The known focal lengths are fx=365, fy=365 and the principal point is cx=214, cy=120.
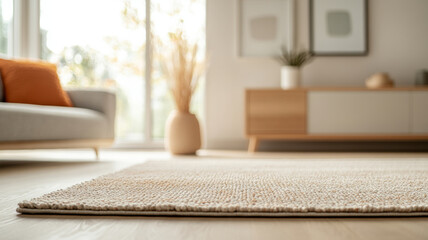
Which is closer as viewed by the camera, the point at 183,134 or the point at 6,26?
the point at 183,134

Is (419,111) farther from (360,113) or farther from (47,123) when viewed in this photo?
(47,123)

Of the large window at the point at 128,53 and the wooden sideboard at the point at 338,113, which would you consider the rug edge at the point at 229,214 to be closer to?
the wooden sideboard at the point at 338,113

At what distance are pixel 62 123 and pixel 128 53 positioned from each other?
75.3 inches

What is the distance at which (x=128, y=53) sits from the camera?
13.0 feet

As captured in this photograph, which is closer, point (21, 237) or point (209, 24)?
point (21, 237)

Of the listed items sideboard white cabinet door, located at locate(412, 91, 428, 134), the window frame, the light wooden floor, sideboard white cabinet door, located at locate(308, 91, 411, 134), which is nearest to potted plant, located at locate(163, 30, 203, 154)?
the window frame

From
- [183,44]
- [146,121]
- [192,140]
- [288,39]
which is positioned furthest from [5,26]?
[288,39]

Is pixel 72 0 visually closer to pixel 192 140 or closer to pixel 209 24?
pixel 209 24

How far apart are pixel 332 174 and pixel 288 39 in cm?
260

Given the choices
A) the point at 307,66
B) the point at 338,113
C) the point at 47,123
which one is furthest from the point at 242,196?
the point at 307,66

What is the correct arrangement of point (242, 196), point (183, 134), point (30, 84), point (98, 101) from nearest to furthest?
point (242, 196)
point (30, 84)
point (98, 101)
point (183, 134)

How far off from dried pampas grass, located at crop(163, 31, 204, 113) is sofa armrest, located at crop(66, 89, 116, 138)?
61cm

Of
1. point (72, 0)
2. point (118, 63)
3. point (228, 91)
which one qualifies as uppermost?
point (72, 0)

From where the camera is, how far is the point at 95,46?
13.1 ft
